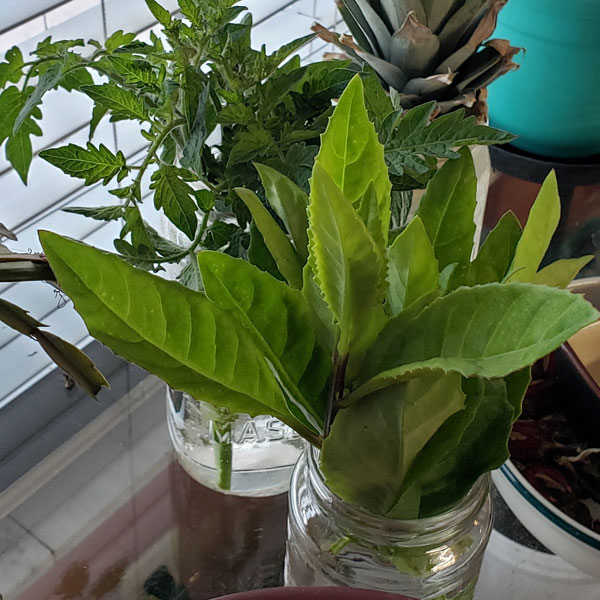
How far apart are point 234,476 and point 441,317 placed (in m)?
0.24

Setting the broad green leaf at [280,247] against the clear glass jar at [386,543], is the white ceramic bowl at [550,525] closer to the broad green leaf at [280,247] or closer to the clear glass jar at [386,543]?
the clear glass jar at [386,543]

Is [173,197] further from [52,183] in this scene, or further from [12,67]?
[52,183]

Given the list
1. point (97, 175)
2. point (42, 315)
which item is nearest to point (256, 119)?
point (97, 175)

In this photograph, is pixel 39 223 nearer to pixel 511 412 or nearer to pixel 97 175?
pixel 97 175

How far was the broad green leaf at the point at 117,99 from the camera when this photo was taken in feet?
1.16

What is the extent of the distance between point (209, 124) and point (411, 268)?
0.36ft

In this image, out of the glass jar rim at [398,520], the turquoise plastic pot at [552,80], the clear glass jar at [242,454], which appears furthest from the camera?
the turquoise plastic pot at [552,80]

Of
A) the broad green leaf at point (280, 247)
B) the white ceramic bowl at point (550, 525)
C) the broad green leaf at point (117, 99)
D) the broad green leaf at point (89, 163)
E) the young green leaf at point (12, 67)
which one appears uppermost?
the young green leaf at point (12, 67)

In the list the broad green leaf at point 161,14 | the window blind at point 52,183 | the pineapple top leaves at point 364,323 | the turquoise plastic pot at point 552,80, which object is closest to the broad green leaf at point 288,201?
the pineapple top leaves at point 364,323

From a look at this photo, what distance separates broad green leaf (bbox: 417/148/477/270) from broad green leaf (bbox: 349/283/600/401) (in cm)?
6

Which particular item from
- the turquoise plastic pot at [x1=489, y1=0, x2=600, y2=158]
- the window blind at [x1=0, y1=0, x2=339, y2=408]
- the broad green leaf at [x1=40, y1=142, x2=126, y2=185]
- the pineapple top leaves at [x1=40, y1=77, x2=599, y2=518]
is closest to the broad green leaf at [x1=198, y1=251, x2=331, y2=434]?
the pineapple top leaves at [x1=40, y1=77, x2=599, y2=518]

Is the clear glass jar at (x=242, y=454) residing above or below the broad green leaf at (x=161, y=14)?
below

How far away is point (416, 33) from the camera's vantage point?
1.83 ft

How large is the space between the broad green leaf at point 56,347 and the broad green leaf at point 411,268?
13 centimetres
